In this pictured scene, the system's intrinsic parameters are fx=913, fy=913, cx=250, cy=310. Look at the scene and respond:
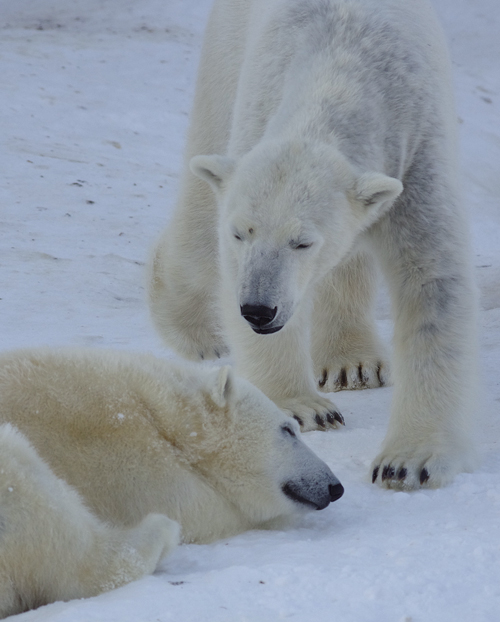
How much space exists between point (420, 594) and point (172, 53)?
32.1 feet

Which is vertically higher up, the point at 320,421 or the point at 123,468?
the point at 123,468

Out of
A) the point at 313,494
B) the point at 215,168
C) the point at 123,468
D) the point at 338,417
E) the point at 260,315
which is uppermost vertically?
the point at 215,168

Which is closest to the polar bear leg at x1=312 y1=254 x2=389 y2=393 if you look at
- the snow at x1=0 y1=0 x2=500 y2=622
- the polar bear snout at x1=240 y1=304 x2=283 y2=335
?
the snow at x1=0 y1=0 x2=500 y2=622

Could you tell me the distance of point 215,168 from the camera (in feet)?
9.85

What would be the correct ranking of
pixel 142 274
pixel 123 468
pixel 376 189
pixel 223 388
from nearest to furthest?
pixel 123 468, pixel 223 388, pixel 376 189, pixel 142 274

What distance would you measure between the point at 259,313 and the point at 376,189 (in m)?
0.56

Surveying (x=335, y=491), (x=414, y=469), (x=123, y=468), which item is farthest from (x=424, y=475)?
(x=123, y=468)

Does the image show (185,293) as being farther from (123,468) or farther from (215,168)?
(123,468)

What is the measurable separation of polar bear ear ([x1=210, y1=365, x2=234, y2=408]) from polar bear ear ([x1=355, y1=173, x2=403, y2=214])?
2.68 ft

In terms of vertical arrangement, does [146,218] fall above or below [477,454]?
below

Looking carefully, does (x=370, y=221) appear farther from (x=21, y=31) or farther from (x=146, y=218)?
(x=21, y=31)

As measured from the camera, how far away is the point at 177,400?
7.52 feet

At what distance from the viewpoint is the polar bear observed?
1.77 metres

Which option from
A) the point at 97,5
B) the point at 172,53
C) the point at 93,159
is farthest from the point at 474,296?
the point at 97,5
